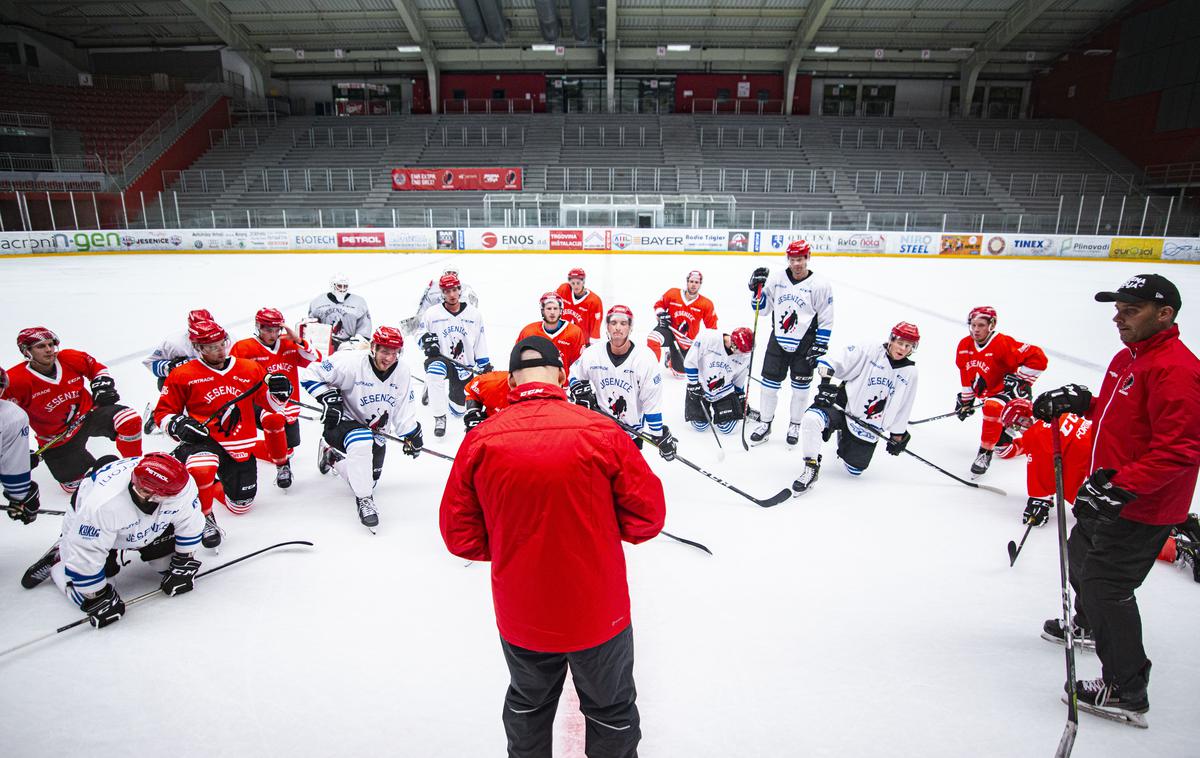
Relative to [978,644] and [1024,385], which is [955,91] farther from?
[978,644]

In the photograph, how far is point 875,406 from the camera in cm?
519

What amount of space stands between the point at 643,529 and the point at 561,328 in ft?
14.4

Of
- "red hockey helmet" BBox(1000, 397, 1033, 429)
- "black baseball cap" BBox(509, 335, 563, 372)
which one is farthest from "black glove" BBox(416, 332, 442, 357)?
"red hockey helmet" BBox(1000, 397, 1033, 429)

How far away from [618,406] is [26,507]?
13.8 ft

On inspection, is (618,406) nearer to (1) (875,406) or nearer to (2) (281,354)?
(1) (875,406)

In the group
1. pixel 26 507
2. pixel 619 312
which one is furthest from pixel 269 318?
pixel 619 312

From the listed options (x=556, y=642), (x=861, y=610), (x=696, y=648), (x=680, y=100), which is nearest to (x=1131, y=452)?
(x=861, y=610)

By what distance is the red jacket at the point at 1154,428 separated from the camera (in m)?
2.37

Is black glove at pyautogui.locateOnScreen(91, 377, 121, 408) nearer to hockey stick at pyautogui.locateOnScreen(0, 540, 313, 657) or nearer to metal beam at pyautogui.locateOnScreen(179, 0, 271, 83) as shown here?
hockey stick at pyautogui.locateOnScreen(0, 540, 313, 657)

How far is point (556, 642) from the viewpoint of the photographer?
201 cm

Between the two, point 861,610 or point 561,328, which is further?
point 561,328

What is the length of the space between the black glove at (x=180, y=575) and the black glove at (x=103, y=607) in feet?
0.77

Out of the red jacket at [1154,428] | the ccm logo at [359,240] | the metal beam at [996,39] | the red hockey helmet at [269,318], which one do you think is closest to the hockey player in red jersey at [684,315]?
the red hockey helmet at [269,318]

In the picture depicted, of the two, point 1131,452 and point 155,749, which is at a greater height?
point 1131,452
